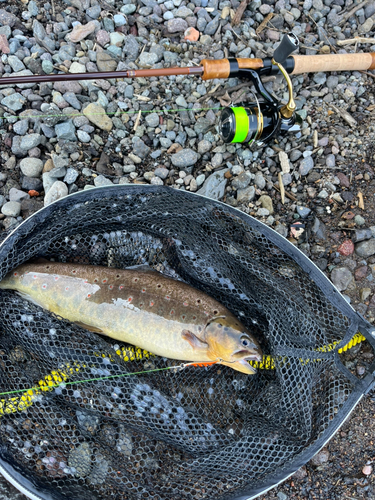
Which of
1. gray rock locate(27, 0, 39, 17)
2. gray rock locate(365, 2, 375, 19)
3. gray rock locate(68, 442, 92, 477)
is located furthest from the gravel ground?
gray rock locate(68, 442, 92, 477)

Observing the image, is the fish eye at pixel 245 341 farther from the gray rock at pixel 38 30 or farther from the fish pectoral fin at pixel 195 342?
the gray rock at pixel 38 30

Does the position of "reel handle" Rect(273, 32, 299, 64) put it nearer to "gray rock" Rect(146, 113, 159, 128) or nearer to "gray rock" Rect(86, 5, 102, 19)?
"gray rock" Rect(146, 113, 159, 128)

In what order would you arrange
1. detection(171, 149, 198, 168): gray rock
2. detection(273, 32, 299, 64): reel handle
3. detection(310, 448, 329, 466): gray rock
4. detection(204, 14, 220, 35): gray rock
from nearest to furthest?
detection(273, 32, 299, 64): reel handle
detection(310, 448, 329, 466): gray rock
detection(171, 149, 198, 168): gray rock
detection(204, 14, 220, 35): gray rock

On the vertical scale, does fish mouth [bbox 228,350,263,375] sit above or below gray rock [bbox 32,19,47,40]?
below

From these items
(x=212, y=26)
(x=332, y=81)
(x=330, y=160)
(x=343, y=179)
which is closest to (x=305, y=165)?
(x=330, y=160)

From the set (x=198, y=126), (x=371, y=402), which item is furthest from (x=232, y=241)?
(x=371, y=402)

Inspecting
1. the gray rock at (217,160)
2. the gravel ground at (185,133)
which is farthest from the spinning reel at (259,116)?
the gravel ground at (185,133)
